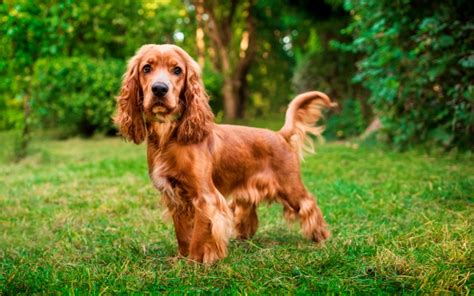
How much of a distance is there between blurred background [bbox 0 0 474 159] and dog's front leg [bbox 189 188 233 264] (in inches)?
155

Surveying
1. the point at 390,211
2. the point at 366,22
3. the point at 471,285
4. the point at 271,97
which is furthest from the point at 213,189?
the point at 271,97

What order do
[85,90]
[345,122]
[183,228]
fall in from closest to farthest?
[183,228] → [345,122] → [85,90]

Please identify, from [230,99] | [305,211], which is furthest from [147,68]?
[230,99]

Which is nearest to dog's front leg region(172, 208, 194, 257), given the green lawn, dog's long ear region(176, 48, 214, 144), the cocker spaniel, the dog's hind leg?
the cocker spaniel

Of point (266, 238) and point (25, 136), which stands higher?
point (25, 136)

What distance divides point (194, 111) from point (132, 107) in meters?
0.43

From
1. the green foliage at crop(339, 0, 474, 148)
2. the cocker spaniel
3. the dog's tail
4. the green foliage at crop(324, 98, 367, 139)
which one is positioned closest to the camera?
the cocker spaniel

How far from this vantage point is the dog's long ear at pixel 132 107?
363 centimetres

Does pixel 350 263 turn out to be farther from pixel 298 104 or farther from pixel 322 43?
pixel 322 43

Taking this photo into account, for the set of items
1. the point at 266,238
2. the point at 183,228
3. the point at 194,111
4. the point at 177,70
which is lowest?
the point at 266,238

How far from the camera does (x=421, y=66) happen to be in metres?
8.30

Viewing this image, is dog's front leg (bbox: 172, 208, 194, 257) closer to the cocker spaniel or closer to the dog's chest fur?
the cocker spaniel

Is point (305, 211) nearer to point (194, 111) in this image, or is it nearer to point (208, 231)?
point (208, 231)

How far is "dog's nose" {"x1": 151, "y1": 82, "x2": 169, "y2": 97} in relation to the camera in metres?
3.35
